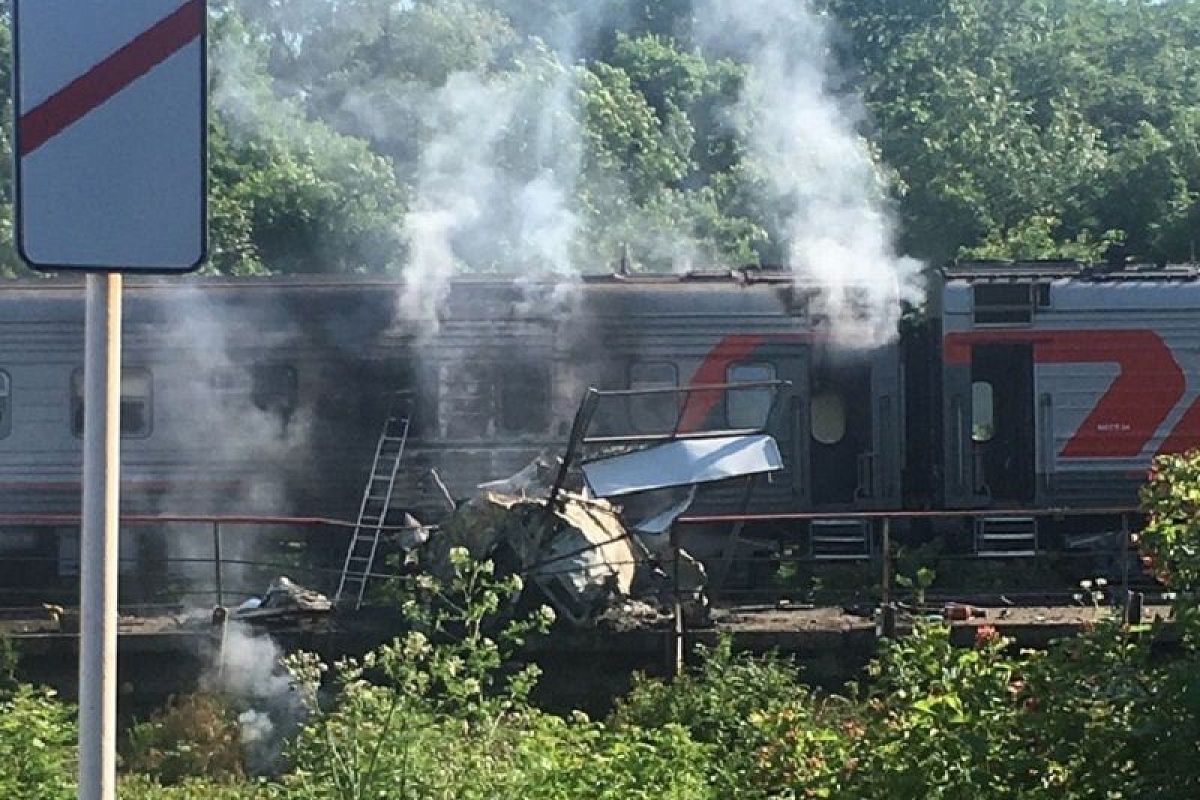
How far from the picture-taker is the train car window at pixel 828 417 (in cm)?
1933

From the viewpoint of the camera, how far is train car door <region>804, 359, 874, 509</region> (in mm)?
19234

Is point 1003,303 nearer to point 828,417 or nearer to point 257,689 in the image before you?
point 828,417

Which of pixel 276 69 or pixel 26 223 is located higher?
pixel 276 69

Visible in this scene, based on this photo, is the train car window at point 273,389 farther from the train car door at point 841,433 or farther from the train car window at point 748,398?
the train car door at point 841,433

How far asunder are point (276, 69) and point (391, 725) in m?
30.1

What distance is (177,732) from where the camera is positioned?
11234 millimetres

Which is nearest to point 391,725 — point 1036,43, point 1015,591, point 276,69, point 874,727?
point 874,727

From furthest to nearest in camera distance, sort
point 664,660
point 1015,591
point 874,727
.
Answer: point 1015,591, point 664,660, point 874,727

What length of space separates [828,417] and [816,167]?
1047cm

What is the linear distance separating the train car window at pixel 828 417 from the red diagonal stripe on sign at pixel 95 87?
52.6ft

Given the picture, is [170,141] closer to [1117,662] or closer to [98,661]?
[98,661]

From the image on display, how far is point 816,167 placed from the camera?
2906 centimetres

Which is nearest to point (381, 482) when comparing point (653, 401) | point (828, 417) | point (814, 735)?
point (653, 401)

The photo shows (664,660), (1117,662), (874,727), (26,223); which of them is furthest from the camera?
(664,660)
